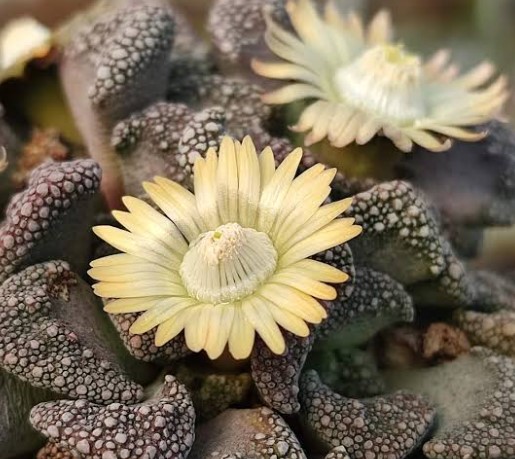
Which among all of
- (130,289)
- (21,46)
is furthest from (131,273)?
(21,46)

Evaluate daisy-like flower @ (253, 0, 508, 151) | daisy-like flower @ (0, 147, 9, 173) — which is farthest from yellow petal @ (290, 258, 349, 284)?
daisy-like flower @ (0, 147, 9, 173)

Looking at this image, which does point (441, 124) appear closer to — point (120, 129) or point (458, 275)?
point (458, 275)

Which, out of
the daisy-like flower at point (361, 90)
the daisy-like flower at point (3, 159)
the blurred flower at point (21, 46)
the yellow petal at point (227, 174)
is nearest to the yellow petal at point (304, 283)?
Answer: the yellow petal at point (227, 174)

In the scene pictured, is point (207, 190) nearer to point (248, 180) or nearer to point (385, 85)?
point (248, 180)

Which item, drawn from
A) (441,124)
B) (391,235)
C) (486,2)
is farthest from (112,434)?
(486,2)

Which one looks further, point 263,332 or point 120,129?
point 120,129

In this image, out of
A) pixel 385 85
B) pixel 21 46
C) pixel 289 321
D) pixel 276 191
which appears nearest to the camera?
pixel 289 321

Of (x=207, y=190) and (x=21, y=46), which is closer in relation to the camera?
(x=207, y=190)
